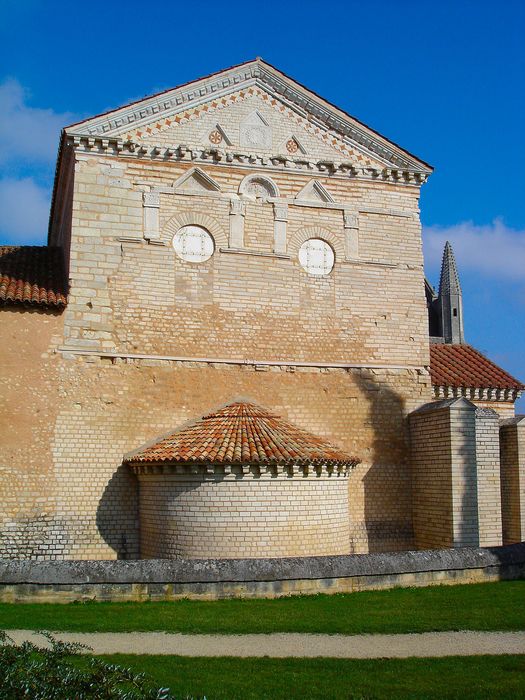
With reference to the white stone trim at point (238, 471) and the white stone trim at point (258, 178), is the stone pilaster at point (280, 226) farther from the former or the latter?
the white stone trim at point (238, 471)

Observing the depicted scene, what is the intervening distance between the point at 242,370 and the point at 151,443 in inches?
111

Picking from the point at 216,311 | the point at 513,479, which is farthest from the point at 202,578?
the point at 513,479

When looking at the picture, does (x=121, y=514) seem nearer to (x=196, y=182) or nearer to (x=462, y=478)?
(x=462, y=478)

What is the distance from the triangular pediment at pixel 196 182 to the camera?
58.2 ft

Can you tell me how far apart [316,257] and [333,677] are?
41.6ft

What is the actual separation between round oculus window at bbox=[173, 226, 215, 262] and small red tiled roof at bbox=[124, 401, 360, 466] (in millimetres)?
3759

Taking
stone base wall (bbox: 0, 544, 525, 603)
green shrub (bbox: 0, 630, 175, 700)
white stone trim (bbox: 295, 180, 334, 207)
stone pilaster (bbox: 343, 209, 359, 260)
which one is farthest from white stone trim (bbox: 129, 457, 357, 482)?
green shrub (bbox: 0, 630, 175, 700)

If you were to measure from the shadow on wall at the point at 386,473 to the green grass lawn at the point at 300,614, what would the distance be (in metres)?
6.09

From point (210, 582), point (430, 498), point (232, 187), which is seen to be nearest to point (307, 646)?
point (210, 582)

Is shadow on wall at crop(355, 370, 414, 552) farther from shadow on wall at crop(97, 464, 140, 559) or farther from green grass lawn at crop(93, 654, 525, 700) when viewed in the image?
green grass lawn at crop(93, 654, 525, 700)

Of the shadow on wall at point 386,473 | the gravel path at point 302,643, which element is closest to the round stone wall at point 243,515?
the shadow on wall at point 386,473

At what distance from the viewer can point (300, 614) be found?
10297 millimetres

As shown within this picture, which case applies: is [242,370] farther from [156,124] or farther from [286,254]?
[156,124]

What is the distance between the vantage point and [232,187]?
18156 mm
